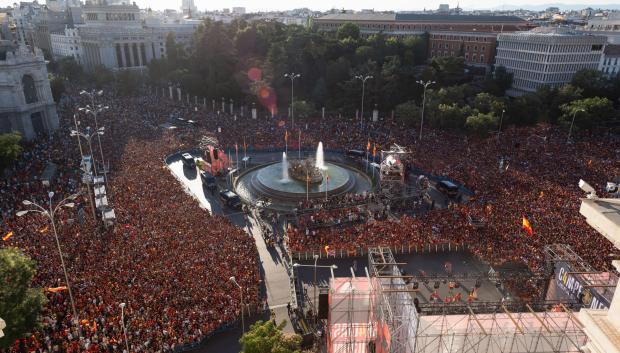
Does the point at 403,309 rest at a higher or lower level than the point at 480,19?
lower

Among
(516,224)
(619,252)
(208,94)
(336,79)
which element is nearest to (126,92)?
(208,94)

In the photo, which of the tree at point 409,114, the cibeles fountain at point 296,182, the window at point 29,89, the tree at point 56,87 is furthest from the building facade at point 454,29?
the window at point 29,89

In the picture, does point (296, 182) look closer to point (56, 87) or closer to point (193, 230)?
point (193, 230)

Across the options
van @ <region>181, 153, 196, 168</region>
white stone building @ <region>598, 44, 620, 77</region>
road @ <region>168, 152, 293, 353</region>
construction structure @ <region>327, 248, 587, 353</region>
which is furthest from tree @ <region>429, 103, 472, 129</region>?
construction structure @ <region>327, 248, 587, 353</region>

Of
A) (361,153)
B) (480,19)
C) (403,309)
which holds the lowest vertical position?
(361,153)

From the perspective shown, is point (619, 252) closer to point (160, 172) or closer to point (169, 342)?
point (169, 342)

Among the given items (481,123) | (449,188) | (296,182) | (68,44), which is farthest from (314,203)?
(68,44)

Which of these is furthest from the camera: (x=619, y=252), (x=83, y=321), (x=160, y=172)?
(x=160, y=172)
